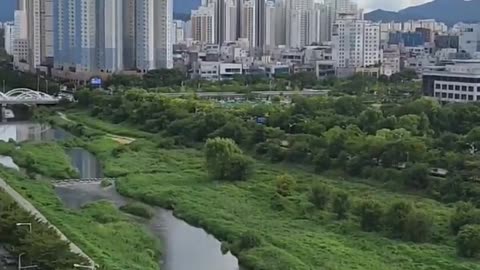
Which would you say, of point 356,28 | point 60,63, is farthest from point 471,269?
point 356,28

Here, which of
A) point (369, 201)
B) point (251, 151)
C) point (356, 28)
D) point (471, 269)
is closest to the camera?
point (471, 269)

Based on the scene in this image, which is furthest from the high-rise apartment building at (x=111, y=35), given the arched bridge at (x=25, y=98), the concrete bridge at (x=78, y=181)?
the concrete bridge at (x=78, y=181)

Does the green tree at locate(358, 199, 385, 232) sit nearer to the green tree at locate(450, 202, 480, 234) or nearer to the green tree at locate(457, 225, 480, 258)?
the green tree at locate(450, 202, 480, 234)

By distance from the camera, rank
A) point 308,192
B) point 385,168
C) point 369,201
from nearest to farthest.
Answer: point 369,201 < point 308,192 < point 385,168

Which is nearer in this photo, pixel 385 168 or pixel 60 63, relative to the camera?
pixel 385 168

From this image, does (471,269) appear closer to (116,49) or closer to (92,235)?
(92,235)

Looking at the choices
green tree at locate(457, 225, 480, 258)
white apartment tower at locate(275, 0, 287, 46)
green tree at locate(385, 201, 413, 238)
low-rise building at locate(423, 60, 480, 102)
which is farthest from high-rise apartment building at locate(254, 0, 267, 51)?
green tree at locate(457, 225, 480, 258)
